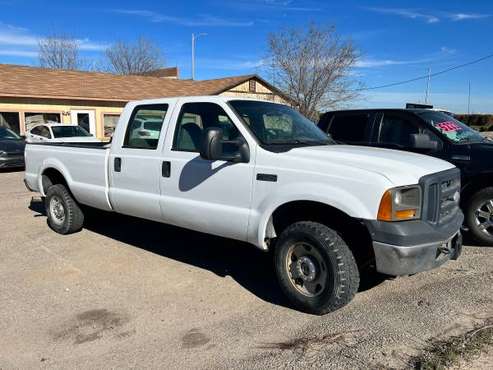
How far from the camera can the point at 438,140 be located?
6285mm

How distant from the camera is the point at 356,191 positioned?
12.2 ft

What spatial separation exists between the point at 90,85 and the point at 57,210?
62.0 feet

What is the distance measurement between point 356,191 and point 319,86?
2497 centimetres

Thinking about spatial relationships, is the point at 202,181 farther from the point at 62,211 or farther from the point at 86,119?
the point at 86,119

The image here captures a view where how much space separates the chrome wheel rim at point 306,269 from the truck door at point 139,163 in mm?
1730

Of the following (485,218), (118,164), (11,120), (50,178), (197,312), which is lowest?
(197,312)

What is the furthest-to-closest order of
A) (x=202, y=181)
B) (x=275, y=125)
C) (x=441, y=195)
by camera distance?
(x=275, y=125)
(x=202, y=181)
(x=441, y=195)

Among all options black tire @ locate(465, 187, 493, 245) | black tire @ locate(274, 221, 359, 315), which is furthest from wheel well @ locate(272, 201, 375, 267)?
black tire @ locate(465, 187, 493, 245)

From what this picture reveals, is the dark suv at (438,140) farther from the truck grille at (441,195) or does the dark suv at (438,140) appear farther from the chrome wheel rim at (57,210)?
the chrome wheel rim at (57,210)

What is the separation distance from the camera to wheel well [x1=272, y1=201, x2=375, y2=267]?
3996 mm

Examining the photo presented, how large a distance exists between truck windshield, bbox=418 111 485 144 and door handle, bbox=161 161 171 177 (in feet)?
12.3

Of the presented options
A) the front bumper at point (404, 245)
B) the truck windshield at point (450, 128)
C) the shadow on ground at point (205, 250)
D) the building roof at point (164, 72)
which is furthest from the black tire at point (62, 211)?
the building roof at point (164, 72)

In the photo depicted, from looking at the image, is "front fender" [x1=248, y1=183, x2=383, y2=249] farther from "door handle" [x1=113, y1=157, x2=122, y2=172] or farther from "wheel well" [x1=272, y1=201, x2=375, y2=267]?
"door handle" [x1=113, y1=157, x2=122, y2=172]

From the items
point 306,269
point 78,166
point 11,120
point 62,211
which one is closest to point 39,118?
point 11,120
